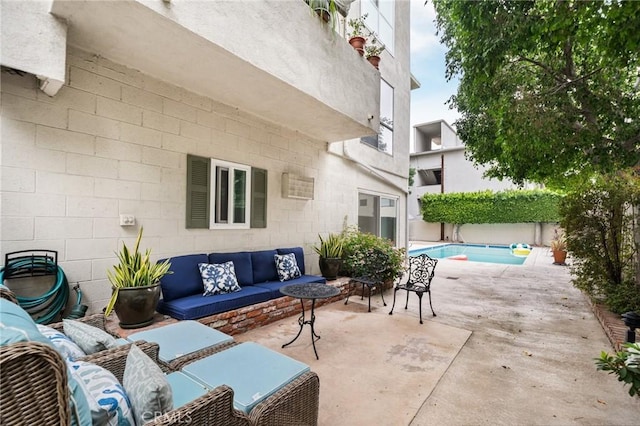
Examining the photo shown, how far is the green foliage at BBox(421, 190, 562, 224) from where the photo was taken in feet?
50.4

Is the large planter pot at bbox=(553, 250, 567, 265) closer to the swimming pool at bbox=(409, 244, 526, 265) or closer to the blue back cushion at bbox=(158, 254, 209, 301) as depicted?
the swimming pool at bbox=(409, 244, 526, 265)

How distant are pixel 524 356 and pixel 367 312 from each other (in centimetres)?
210

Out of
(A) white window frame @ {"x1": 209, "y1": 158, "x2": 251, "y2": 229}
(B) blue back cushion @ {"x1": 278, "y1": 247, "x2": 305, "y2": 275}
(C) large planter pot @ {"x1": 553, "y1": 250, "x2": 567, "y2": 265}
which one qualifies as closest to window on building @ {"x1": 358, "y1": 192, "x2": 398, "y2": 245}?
(B) blue back cushion @ {"x1": 278, "y1": 247, "x2": 305, "y2": 275}

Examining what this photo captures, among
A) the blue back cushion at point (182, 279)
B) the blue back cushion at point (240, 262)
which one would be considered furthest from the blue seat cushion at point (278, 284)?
the blue back cushion at point (182, 279)

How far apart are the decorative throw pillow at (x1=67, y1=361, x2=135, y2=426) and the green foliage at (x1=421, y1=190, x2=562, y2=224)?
17.6 metres

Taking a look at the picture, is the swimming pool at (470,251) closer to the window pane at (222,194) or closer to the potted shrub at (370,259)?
the potted shrub at (370,259)

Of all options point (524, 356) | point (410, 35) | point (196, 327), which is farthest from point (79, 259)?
point (410, 35)

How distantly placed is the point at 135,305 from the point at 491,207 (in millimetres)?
17625

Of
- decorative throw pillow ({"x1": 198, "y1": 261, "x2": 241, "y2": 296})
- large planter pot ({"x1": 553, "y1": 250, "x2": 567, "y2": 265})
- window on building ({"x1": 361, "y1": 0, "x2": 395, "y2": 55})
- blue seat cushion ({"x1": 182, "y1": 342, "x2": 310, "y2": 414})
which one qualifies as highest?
window on building ({"x1": 361, "y1": 0, "x2": 395, "y2": 55})

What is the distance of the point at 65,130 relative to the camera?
10.1 feet

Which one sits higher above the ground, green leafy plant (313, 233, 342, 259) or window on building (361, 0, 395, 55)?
window on building (361, 0, 395, 55)

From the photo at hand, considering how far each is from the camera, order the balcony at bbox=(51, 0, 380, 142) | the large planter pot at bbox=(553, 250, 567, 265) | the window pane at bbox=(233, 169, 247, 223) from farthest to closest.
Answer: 1. the large planter pot at bbox=(553, 250, 567, 265)
2. the window pane at bbox=(233, 169, 247, 223)
3. the balcony at bbox=(51, 0, 380, 142)

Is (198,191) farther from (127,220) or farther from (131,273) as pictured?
(131,273)

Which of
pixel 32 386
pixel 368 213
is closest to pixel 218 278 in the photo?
pixel 32 386
